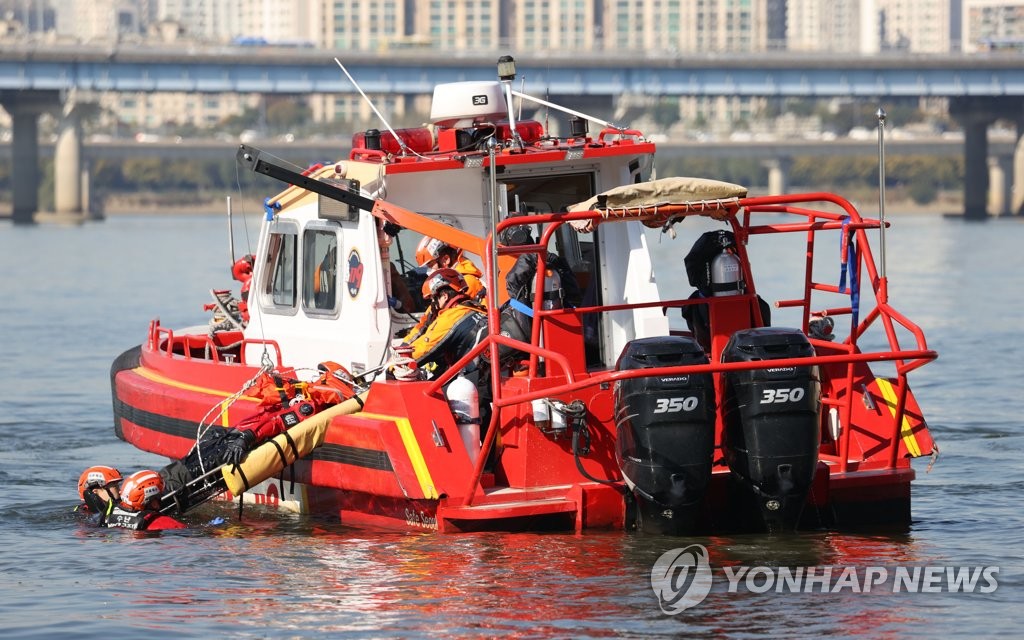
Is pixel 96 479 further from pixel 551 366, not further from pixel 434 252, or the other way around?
pixel 551 366

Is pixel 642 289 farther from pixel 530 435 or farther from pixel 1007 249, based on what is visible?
pixel 1007 249

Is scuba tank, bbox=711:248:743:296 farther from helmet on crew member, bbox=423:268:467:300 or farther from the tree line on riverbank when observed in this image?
the tree line on riverbank

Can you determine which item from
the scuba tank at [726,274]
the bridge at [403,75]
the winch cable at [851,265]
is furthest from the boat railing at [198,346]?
the bridge at [403,75]

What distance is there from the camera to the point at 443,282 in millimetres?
A: 11727

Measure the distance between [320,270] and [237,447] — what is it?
1917mm

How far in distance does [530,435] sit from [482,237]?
2.19 meters

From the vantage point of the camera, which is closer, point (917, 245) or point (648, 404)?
point (648, 404)

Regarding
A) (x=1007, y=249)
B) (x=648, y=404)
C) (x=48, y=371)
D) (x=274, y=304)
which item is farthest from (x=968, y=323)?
(x=1007, y=249)

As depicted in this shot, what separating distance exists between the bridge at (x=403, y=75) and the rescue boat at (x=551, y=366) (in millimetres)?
65166

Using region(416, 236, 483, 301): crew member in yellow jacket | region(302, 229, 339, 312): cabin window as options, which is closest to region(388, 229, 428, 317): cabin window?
region(302, 229, 339, 312): cabin window

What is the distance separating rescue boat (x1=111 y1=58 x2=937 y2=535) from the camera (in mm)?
10180

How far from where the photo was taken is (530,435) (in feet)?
35.6

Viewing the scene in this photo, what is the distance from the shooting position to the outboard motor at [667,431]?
10.0 metres

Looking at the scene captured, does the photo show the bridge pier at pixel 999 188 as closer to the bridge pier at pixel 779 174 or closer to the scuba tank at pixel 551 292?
the bridge pier at pixel 779 174
